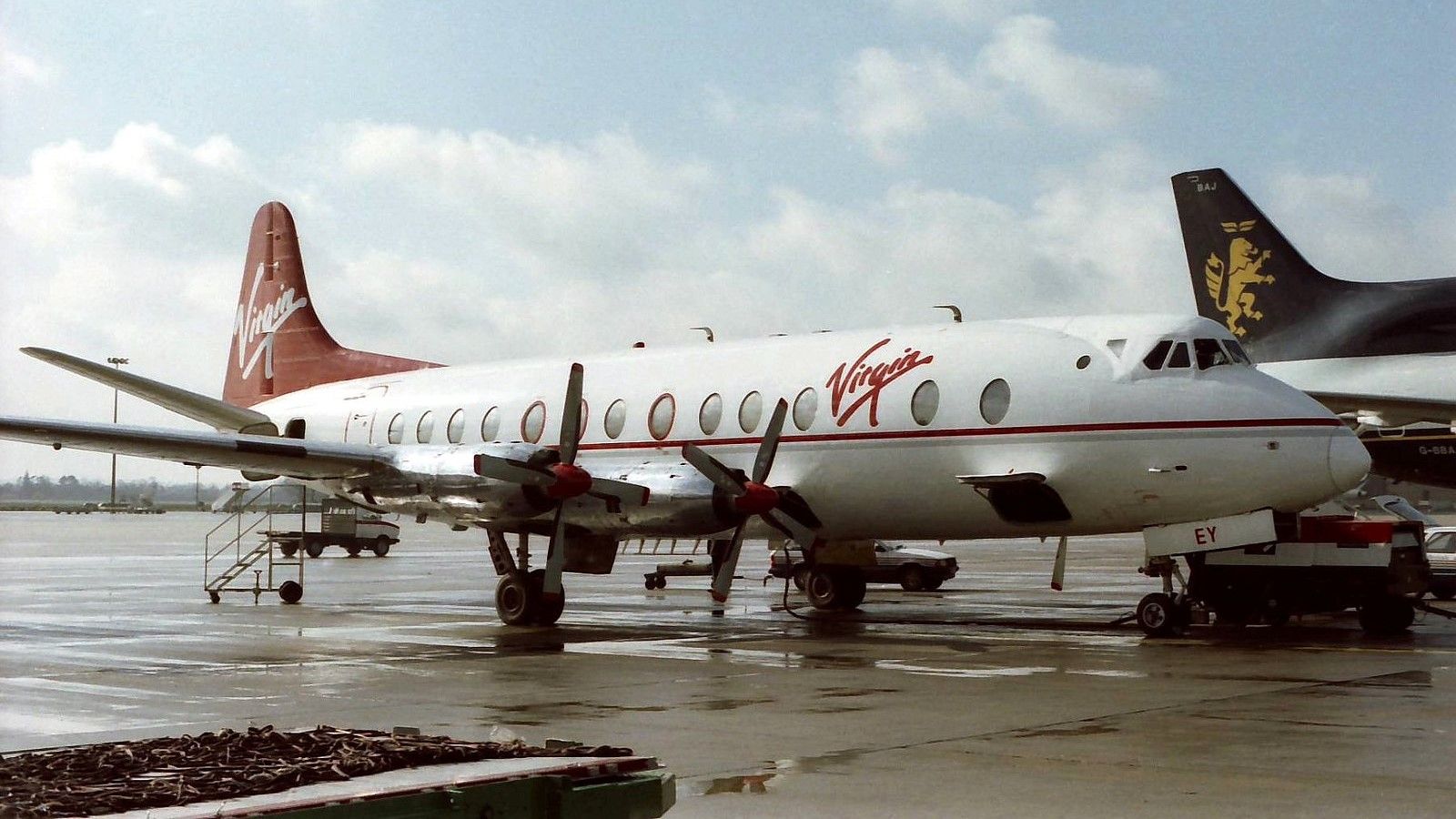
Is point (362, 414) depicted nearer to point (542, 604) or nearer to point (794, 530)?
point (542, 604)

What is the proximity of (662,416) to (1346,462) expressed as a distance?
916 cm

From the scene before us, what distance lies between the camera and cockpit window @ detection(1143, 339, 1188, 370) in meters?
17.1

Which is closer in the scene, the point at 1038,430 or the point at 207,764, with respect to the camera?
the point at 207,764

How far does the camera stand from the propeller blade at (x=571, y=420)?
18922 mm

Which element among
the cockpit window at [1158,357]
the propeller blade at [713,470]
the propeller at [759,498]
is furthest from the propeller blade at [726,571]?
the cockpit window at [1158,357]

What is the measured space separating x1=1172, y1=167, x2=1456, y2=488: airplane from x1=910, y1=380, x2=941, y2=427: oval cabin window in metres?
8.13

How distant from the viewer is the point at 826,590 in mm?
23203

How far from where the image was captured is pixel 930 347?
18.7 meters

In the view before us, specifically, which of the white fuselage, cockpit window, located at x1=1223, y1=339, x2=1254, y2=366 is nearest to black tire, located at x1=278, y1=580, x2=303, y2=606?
the white fuselage

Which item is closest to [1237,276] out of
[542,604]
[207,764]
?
[542,604]

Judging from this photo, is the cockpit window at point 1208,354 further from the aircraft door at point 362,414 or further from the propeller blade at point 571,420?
the aircraft door at point 362,414

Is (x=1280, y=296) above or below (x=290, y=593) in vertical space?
above

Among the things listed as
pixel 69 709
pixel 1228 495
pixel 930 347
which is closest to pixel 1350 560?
pixel 1228 495

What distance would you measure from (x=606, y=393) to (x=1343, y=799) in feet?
51.4
